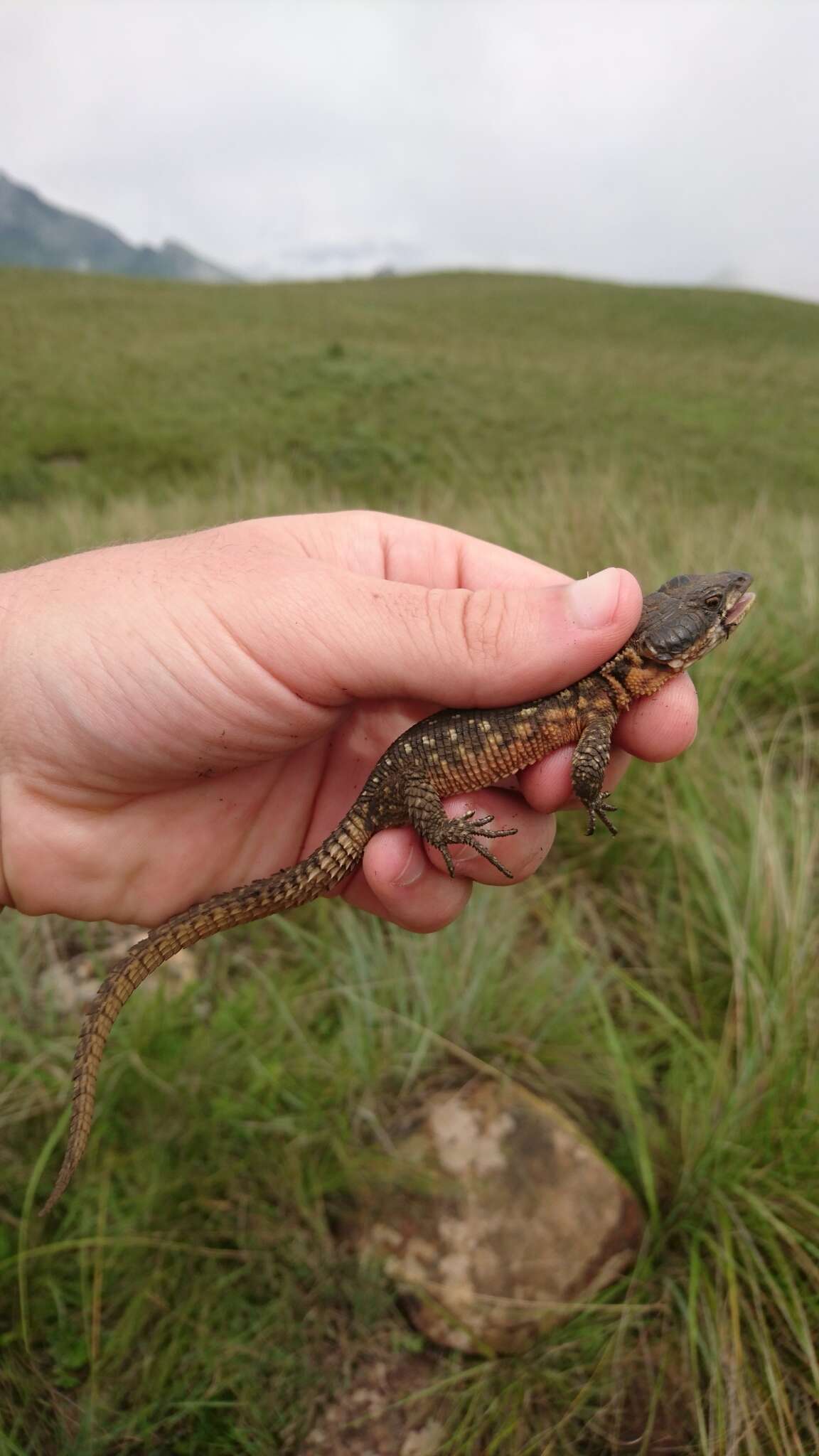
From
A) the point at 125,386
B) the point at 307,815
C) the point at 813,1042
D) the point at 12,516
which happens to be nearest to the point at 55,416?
the point at 125,386

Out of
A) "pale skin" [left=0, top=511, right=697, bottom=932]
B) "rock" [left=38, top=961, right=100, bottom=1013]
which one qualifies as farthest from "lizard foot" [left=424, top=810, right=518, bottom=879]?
"rock" [left=38, top=961, right=100, bottom=1013]

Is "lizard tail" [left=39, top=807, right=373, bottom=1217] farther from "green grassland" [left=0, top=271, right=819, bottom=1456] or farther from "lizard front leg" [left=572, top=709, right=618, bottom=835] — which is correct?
"lizard front leg" [left=572, top=709, right=618, bottom=835]

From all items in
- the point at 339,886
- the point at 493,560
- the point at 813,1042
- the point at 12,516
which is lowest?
the point at 12,516

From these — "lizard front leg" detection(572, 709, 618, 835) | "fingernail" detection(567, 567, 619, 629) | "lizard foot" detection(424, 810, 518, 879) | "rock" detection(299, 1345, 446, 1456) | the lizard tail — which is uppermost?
"fingernail" detection(567, 567, 619, 629)

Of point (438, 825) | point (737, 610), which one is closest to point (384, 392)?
point (737, 610)

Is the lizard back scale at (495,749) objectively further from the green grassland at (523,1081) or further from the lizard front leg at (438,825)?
the green grassland at (523,1081)

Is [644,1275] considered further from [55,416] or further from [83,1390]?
[55,416]
